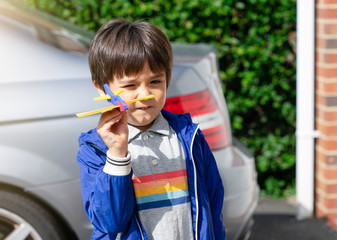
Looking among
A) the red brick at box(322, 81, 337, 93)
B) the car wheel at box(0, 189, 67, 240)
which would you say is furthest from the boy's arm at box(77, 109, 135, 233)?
the red brick at box(322, 81, 337, 93)

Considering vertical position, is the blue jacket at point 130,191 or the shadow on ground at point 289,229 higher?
the blue jacket at point 130,191

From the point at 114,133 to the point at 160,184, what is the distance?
0.84ft

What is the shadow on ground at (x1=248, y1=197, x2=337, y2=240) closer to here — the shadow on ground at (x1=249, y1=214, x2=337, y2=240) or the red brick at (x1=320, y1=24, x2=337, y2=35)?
the shadow on ground at (x1=249, y1=214, x2=337, y2=240)

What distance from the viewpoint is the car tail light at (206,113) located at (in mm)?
2527

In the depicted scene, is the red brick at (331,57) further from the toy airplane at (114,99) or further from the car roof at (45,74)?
the toy airplane at (114,99)

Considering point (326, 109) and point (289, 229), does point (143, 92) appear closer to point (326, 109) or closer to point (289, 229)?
point (326, 109)

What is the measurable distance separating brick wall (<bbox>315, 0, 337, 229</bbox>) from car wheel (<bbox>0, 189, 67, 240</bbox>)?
2.19 metres

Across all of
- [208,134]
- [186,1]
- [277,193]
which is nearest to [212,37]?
[186,1]

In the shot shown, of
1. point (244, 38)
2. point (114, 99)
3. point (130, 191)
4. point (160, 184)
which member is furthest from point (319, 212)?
point (114, 99)

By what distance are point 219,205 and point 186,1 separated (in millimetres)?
2691

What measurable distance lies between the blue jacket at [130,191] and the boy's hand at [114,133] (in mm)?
79

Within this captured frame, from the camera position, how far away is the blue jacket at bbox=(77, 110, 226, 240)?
1.64 m

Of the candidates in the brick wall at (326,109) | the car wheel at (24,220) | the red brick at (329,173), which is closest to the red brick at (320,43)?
the brick wall at (326,109)

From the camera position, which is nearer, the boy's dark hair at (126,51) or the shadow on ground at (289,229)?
the boy's dark hair at (126,51)
